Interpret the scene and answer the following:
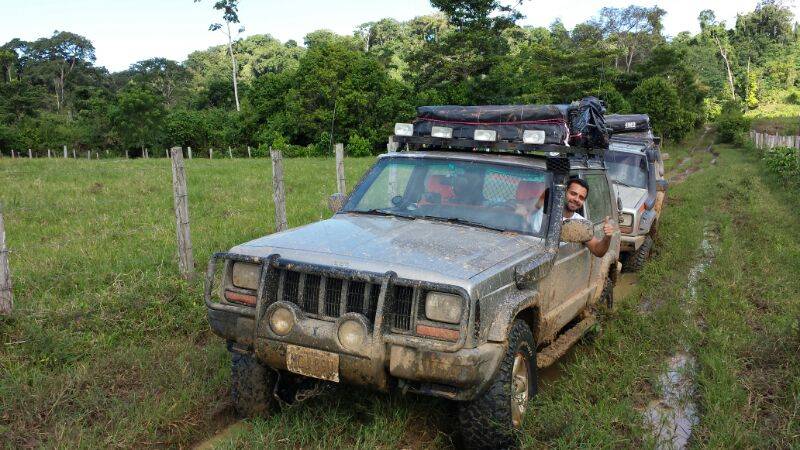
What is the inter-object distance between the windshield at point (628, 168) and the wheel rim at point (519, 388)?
283 inches

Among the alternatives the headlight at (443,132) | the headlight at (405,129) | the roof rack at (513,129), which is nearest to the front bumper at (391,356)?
the roof rack at (513,129)

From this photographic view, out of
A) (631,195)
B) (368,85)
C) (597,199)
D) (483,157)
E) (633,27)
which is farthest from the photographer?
(633,27)

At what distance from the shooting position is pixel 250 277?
4.04 meters

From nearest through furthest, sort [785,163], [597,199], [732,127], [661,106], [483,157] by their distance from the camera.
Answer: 1. [483,157]
2. [597,199]
3. [785,163]
4. [661,106]
5. [732,127]

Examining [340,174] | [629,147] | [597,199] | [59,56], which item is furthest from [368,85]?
[59,56]

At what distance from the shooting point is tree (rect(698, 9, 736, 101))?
74875mm

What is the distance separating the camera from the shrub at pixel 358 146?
44594 mm

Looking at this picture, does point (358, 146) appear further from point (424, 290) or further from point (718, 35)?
point (718, 35)

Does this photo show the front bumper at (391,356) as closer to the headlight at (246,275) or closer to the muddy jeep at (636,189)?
the headlight at (246,275)

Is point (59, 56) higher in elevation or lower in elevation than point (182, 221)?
higher

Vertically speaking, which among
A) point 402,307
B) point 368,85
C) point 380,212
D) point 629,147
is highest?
point 368,85

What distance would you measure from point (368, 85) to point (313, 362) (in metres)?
44.9

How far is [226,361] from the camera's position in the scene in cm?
517

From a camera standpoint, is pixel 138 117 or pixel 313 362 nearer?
pixel 313 362
